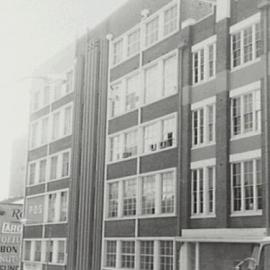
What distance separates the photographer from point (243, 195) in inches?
1025

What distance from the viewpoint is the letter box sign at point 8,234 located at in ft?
97.5

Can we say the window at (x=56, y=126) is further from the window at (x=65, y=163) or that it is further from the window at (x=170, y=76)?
the window at (x=170, y=76)

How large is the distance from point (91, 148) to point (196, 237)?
47.8 ft

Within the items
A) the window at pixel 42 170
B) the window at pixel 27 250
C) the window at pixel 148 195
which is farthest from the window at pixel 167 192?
the window at pixel 27 250

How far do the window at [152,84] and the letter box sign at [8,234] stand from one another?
10174 mm

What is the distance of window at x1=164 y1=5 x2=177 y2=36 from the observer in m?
33.7

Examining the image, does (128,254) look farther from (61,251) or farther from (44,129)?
(44,129)

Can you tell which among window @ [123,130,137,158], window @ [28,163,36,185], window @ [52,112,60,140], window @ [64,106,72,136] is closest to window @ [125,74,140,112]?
window @ [123,130,137,158]

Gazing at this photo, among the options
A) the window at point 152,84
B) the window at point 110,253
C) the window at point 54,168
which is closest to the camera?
the window at point 152,84

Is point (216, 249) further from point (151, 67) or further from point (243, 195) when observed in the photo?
point (151, 67)

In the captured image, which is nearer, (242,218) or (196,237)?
(242,218)

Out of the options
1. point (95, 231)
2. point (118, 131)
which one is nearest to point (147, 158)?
point (118, 131)

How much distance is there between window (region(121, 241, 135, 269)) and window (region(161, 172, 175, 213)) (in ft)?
11.8

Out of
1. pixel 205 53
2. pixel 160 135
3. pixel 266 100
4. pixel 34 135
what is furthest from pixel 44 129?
pixel 266 100
